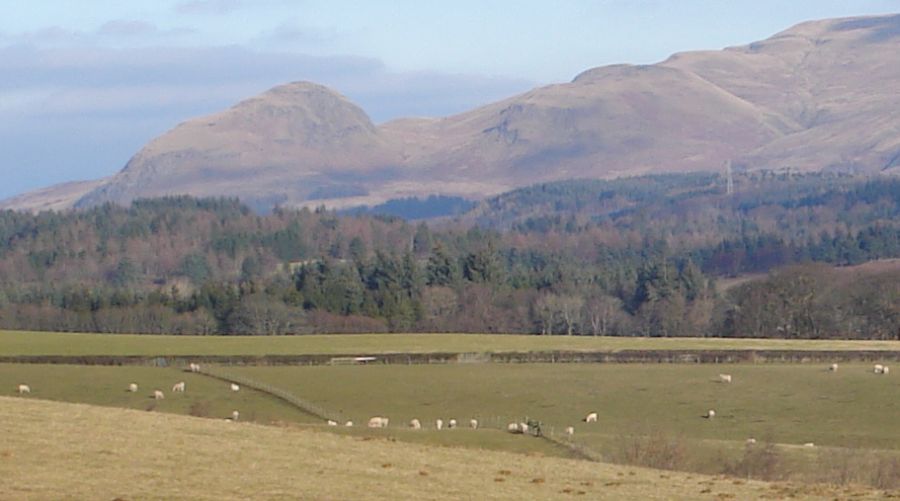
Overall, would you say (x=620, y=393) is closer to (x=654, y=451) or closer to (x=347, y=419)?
(x=347, y=419)

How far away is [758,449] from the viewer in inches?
1928

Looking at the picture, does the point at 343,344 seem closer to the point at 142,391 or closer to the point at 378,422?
the point at 142,391

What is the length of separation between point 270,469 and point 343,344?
62160mm

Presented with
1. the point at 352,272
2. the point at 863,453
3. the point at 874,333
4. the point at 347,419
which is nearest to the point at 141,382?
the point at 347,419

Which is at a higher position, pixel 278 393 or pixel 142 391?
pixel 142 391

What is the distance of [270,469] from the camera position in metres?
33.4

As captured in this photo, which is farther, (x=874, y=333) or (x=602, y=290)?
(x=602, y=290)

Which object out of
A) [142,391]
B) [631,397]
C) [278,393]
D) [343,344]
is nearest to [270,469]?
[631,397]

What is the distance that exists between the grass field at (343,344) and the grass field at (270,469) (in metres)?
48.7

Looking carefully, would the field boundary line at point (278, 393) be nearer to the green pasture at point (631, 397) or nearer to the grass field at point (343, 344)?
the green pasture at point (631, 397)

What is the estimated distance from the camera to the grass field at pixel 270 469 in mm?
30450

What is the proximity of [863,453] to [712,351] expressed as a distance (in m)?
34.7

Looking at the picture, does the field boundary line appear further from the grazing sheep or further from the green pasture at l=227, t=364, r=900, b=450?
the grazing sheep

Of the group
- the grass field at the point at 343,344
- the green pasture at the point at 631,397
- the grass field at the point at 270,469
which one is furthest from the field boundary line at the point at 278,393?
the grass field at the point at 270,469
